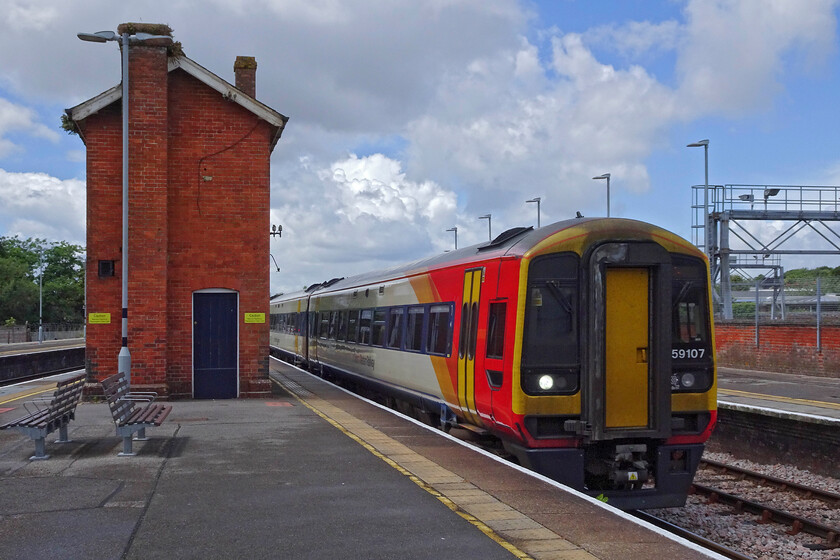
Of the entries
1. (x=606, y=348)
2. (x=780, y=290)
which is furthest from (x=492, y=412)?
(x=780, y=290)

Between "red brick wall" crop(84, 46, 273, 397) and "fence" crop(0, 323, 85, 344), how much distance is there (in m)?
48.2

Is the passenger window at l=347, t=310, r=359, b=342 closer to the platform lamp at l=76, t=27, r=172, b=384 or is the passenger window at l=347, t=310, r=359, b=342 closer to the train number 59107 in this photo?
the platform lamp at l=76, t=27, r=172, b=384

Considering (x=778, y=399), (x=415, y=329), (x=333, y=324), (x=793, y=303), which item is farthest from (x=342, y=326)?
(x=793, y=303)

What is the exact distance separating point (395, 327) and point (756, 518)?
6754 mm

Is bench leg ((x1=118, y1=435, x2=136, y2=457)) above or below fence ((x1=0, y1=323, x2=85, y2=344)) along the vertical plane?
above

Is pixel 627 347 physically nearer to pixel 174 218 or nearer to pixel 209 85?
pixel 174 218

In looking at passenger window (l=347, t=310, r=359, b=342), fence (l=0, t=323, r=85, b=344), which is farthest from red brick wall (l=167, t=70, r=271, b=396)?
fence (l=0, t=323, r=85, b=344)

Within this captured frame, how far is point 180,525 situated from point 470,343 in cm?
483

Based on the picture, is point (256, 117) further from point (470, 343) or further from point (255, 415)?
point (470, 343)

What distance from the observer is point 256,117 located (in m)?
17.4

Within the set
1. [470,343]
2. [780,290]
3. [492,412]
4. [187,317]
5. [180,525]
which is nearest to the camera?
[180,525]

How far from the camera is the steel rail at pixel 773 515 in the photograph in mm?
9586

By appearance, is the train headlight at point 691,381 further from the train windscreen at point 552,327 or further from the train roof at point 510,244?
the train roof at point 510,244

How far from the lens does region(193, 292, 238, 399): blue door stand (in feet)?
56.3
